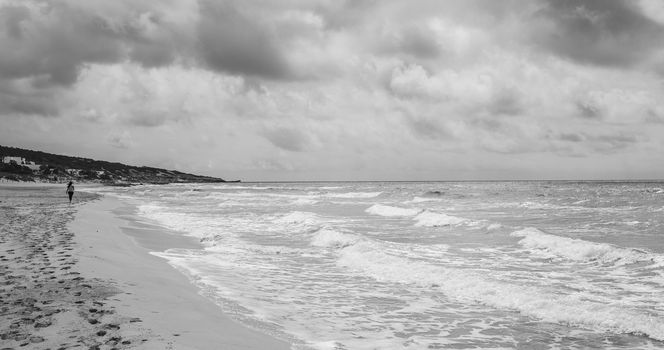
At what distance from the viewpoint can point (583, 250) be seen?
52.9ft

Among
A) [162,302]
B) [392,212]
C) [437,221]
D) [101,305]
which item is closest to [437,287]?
[162,302]

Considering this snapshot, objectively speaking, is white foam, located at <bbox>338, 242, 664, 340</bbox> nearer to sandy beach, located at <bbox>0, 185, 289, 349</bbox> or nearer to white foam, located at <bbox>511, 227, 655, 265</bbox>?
sandy beach, located at <bbox>0, 185, 289, 349</bbox>

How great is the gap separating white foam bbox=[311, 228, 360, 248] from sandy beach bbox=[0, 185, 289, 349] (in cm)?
695

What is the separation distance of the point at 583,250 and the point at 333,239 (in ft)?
30.3

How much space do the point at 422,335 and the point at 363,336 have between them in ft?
Result: 3.40

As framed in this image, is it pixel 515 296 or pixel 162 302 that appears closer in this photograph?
pixel 162 302

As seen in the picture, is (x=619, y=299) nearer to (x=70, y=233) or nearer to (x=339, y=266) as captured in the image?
(x=339, y=266)

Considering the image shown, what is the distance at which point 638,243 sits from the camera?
1897cm

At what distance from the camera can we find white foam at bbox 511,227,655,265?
14734 mm

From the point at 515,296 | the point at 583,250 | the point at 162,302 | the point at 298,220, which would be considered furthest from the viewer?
the point at 298,220

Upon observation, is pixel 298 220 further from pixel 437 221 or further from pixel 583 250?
pixel 583 250

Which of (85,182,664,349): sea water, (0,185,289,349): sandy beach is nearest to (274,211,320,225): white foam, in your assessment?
(85,182,664,349): sea water

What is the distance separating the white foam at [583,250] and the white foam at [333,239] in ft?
23.0

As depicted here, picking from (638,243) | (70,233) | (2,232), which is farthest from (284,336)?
(638,243)
